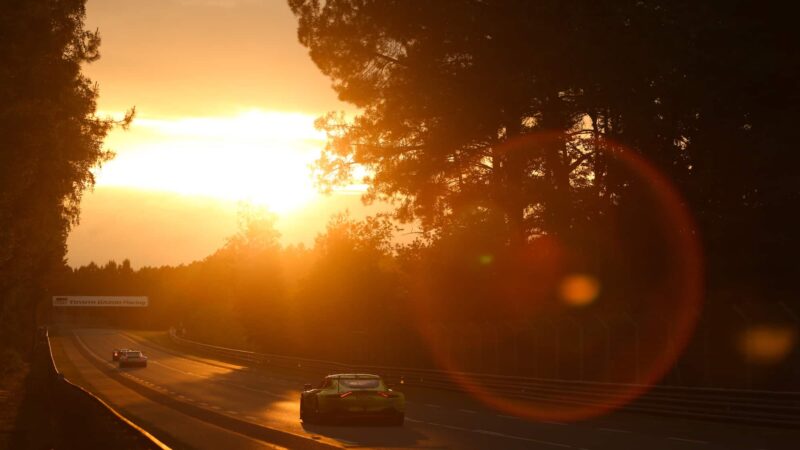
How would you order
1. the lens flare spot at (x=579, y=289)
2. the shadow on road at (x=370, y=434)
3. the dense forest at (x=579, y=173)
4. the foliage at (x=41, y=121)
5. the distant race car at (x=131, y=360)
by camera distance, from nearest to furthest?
the shadow on road at (x=370, y=434) < the foliage at (x=41, y=121) < the dense forest at (x=579, y=173) < the lens flare spot at (x=579, y=289) < the distant race car at (x=131, y=360)

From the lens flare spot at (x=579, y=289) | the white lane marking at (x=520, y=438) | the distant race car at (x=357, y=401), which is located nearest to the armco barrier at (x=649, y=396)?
the distant race car at (x=357, y=401)

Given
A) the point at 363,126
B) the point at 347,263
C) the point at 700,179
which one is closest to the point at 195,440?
the point at 700,179

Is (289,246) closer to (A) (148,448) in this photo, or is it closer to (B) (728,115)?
(B) (728,115)

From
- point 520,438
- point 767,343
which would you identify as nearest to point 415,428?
point 520,438

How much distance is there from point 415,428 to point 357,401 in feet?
5.14

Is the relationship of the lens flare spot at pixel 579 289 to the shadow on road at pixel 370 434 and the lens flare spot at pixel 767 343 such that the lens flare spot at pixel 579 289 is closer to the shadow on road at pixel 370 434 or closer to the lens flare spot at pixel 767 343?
the lens flare spot at pixel 767 343

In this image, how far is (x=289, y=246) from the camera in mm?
107125

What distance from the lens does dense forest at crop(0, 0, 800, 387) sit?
30359 mm

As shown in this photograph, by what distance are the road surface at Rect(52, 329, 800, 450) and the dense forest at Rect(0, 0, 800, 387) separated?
9.76 ft

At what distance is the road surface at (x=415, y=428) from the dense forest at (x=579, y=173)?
9.76 ft

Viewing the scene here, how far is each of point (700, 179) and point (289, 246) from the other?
77251mm

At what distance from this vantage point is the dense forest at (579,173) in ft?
99.6

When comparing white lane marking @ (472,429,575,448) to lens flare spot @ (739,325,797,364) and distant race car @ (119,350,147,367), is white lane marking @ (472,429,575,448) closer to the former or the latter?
lens flare spot @ (739,325,797,364)

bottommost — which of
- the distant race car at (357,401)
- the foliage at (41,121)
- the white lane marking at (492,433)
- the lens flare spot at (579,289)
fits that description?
the white lane marking at (492,433)
